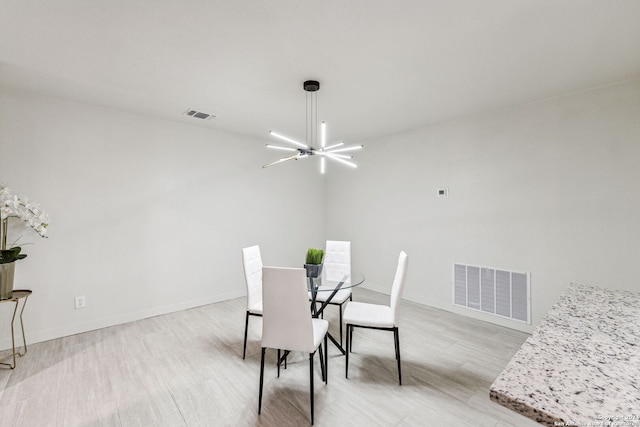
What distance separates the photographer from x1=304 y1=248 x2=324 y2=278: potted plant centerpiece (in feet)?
8.76

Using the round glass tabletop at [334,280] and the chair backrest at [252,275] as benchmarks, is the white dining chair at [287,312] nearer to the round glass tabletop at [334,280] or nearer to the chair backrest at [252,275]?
the round glass tabletop at [334,280]

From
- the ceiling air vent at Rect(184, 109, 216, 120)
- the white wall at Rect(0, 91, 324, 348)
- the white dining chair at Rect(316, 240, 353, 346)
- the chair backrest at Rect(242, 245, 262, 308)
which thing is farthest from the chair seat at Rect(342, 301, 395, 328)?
the ceiling air vent at Rect(184, 109, 216, 120)

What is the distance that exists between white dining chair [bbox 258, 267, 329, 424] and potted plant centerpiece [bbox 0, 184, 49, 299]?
233 centimetres

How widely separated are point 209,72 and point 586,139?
3642 millimetres

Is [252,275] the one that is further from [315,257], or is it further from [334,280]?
[334,280]

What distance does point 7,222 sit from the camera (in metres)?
2.69

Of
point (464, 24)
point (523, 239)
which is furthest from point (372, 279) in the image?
point (464, 24)

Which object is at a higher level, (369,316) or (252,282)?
(252,282)

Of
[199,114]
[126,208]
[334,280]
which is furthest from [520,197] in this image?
[126,208]

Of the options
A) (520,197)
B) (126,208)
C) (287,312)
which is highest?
(520,197)

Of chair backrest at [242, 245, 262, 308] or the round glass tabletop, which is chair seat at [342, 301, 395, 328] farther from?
chair backrest at [242, 245, 262, 308]

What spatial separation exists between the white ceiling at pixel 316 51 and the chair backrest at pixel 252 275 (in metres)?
1.63

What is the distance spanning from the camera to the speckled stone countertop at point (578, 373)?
0.62 metres

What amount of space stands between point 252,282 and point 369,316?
115 cm
